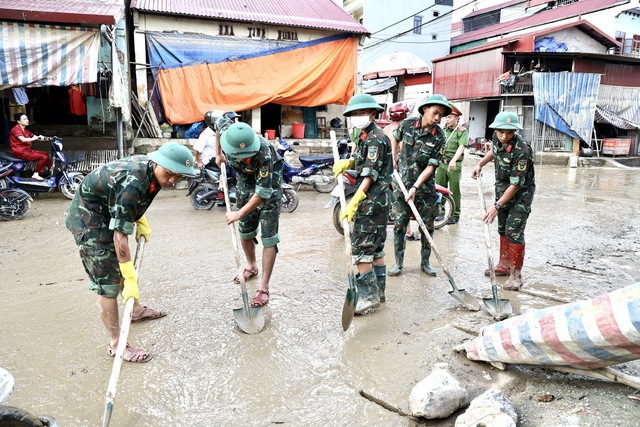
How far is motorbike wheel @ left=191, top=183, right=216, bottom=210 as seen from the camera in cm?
803

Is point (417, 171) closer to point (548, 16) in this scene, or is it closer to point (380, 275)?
point (380, 275)

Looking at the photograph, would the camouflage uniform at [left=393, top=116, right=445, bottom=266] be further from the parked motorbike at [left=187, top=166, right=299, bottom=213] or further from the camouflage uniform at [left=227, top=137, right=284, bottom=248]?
the parked motorbike at [left=187, top=166, right=299, bottom=213]

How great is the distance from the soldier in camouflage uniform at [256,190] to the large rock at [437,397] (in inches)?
72.5

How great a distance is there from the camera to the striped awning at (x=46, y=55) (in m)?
8.07

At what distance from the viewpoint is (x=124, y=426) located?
254 centimetres

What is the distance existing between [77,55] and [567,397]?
953 centimetres

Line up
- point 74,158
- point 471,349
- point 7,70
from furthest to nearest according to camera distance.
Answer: point 74,158
point 7,70
point 471,349

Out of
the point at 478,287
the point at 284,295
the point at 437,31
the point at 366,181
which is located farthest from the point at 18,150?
the point at 437,31

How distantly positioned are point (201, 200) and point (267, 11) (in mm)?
7631

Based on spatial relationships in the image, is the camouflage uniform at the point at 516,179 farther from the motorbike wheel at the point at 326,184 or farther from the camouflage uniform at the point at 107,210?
the motorbike wheel at the point at 326,184

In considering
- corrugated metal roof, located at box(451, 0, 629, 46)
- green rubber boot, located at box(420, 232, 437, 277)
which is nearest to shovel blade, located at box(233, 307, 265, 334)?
green rubber boot, located at box(420, 232, 437, 277)

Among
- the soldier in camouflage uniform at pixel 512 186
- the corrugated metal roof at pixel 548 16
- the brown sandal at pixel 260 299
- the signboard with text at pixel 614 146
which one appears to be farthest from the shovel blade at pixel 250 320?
the corrugated metal roof at pixel 548 16

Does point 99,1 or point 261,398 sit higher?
point 99,1

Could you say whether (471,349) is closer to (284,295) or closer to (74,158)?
(284,295)
